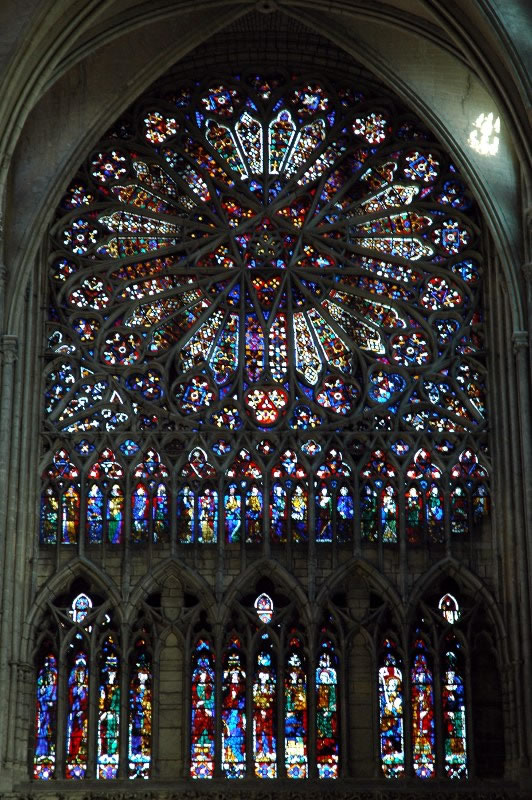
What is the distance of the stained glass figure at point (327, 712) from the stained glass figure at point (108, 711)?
7.21 feet

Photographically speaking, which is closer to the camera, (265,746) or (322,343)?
(265,746)

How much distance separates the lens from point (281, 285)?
70.3 feet

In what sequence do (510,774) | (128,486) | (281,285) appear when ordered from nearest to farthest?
(510,774) → (128,486) → (281,285)

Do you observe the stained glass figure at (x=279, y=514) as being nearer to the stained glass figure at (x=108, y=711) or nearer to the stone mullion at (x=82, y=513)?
the stone mullion at (x=82, y=513)

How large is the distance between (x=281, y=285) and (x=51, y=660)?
5356mm

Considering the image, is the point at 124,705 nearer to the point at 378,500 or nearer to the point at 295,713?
the point at 295,713

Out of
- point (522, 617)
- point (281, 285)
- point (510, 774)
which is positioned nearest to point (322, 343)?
point (281, 285)

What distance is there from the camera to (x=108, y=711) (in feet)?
63.3

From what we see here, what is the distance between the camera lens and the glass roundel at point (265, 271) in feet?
67.8

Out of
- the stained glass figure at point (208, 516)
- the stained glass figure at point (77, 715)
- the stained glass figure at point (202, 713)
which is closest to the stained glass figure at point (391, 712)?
the stained glass figure at point (202, 713)

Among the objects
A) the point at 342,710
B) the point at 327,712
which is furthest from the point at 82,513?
the point at 342,710

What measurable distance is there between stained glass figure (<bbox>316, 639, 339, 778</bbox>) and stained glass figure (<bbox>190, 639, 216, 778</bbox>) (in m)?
1.16

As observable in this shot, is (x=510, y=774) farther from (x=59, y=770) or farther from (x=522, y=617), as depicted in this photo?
(x=59, y=770)

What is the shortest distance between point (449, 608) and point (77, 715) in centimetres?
430
